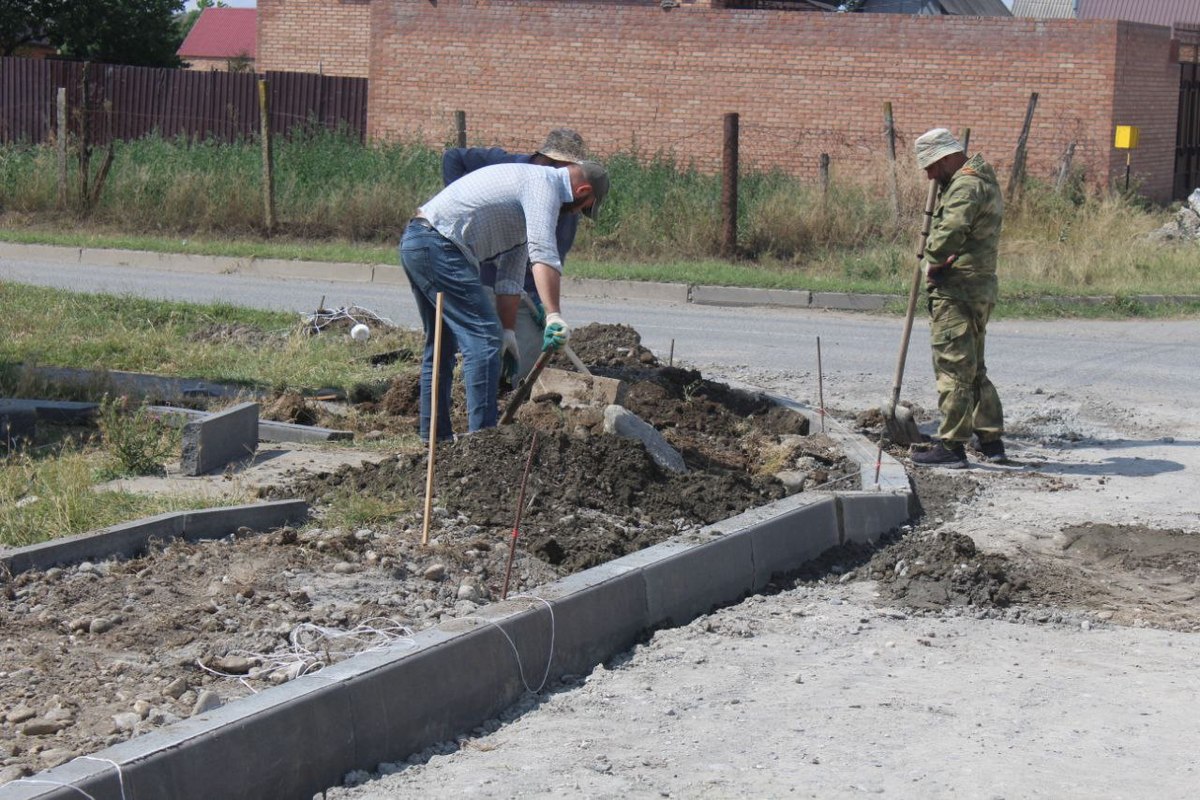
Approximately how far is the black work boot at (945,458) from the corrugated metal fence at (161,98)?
21898 mm

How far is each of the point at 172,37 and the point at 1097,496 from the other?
44.1 meters

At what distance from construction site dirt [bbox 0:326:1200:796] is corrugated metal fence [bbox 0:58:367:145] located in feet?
73.5

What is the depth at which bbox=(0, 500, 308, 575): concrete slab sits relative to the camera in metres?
5.32

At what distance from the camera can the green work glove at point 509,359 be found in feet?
26.5

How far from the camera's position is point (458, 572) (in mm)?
5562

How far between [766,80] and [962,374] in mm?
18672

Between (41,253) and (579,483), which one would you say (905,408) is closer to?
(579,483)

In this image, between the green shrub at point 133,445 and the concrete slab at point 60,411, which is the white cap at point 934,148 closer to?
the green shrub at point 133,445

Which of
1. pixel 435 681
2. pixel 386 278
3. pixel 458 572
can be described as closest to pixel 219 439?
pixel 458 572

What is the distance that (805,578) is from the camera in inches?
247

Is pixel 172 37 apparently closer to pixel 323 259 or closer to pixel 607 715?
pixel 323 259

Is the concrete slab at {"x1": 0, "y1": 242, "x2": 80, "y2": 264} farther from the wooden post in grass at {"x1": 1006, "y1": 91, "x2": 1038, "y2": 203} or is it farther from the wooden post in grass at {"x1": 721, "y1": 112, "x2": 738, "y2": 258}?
the wooden post in grass at {"x1": 1006, "y1": 91, "x2": 1038, "y2": 203}

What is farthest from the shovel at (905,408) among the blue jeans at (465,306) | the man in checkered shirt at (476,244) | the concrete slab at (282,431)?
the concrete slab at (282,431)

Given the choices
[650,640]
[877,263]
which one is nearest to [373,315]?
[650,640]
